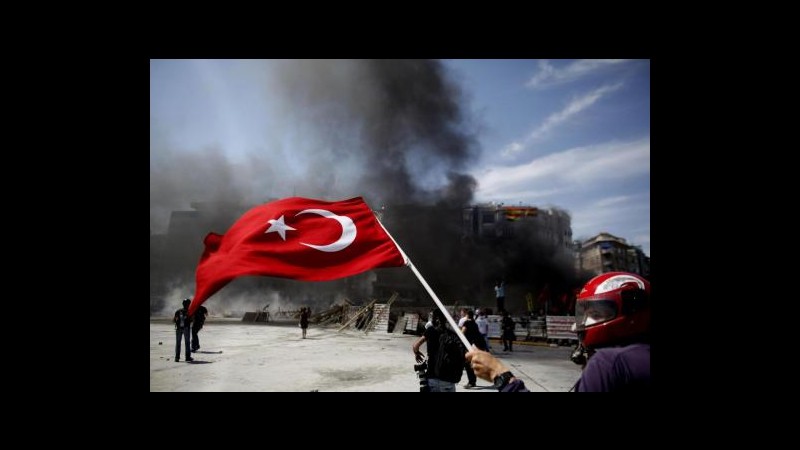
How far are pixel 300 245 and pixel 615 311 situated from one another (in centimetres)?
187

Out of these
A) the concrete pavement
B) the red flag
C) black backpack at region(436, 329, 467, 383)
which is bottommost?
the concrete pavement

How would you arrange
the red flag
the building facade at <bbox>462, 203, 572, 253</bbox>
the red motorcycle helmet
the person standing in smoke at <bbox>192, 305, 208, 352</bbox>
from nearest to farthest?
1. the red motorcycle helmet
2. the red flag
3. the person standing in smoke at <bbox>192, 305, 208, 352</bbox>
4. the building facade at <bbox>462, 203, 572, 253</bbox>

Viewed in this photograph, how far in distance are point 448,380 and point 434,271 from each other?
3572 centimetres

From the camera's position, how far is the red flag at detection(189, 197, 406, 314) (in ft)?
8.35

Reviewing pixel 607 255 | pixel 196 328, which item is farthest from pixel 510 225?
pixel 196 328

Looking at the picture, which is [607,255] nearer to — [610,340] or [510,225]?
[510,225]

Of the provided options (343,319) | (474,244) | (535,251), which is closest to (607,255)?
(535,251)

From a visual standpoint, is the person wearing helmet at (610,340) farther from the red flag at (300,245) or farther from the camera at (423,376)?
the camera at (423,376)

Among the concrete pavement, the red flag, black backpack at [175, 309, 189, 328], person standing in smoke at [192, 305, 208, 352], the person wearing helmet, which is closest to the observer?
the person wearing helmet

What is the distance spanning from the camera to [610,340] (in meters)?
1.91

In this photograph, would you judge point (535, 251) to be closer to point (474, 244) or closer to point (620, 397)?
point (474, 244)

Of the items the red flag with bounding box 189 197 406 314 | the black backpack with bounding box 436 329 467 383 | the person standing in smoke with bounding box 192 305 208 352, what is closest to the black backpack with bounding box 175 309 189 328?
the person standing in smoke with bounding box 192 305 208 352

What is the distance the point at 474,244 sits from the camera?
136 feet

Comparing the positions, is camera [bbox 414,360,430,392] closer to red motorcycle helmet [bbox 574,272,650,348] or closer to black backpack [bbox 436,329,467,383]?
black backpack [bbox 436,329,467,383]
